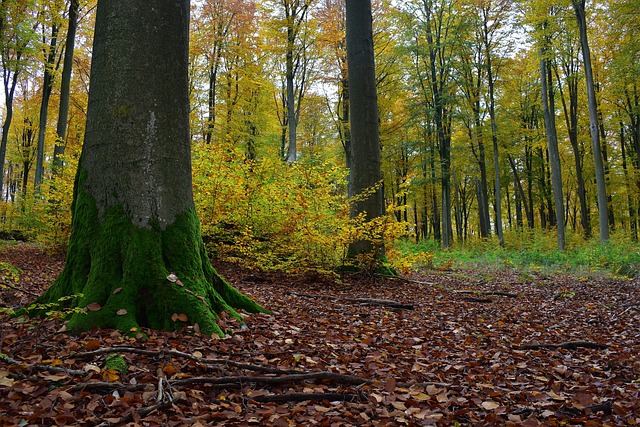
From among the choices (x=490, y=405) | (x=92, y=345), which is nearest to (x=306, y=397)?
(x=490, y=405)

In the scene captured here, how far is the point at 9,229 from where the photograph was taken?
55.0ft

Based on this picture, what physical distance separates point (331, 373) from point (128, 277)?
6.33ft

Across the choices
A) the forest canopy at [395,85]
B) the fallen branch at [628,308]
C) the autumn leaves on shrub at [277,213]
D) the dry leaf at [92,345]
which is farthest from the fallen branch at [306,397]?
the forest canopy at [395,85]

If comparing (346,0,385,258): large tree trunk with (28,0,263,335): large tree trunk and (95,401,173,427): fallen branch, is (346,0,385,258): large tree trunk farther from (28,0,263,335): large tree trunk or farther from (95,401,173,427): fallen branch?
(95,401,173,427): fallen branch

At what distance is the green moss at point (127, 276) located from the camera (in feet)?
10.9

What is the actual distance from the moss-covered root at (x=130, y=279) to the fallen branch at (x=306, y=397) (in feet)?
3.62

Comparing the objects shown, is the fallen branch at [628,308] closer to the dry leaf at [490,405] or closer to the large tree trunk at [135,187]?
the dry leaf at [490,405]

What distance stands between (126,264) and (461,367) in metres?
3.09

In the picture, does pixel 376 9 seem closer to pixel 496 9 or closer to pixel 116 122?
pixel 496 9

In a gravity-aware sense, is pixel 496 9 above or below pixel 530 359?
above

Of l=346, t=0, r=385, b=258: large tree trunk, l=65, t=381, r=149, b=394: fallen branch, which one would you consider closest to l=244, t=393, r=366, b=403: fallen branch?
l=65, t=381, r=149, b=394: fallen branch

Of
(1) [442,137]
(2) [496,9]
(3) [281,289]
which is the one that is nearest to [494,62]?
(2) [496,9]

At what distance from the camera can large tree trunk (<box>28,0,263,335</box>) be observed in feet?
11.4

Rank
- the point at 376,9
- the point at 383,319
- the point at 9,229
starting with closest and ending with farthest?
the point at 383,319
the point at 9,229
the point at 376,9
